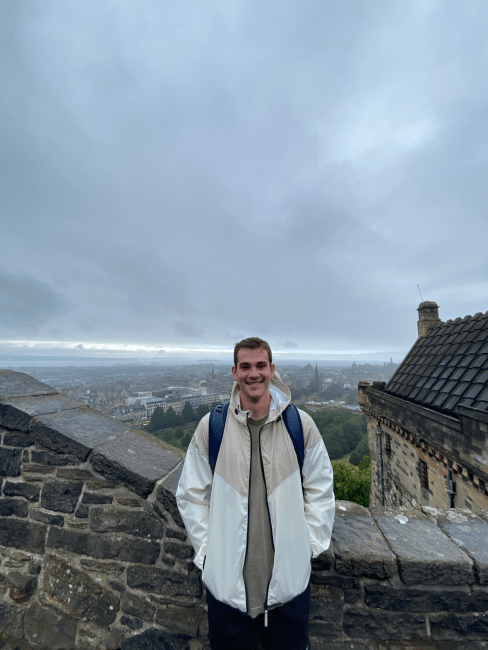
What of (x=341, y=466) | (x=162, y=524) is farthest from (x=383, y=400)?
(x=341, y=466)

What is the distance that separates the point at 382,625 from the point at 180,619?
146cm

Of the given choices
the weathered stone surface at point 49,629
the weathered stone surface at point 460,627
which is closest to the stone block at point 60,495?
the weathered stone surface at point 49,629

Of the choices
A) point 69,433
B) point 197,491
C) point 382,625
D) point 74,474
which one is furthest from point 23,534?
point 382,625

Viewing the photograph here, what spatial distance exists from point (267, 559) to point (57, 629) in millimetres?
2119

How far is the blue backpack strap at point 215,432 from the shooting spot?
5.53 ft

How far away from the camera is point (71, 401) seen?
3.07 metres

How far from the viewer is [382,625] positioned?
1935mm

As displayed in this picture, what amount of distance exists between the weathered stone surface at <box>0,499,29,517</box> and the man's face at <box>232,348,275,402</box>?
7.64ft

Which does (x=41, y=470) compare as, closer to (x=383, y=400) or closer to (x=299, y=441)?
(x=299, y=441)

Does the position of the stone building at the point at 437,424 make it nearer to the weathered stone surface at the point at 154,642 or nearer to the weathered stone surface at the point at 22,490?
the weathered stone surface at the point at 154,642

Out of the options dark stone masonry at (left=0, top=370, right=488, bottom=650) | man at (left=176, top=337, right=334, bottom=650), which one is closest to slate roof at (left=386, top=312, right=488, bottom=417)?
dark stone masonry at (left=0, top=370, right=488, bottom=650)

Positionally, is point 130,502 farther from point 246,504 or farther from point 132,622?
point 246,504

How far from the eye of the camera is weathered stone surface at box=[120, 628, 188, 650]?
6.76 feet

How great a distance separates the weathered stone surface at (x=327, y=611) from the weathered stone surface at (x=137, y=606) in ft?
3.96
